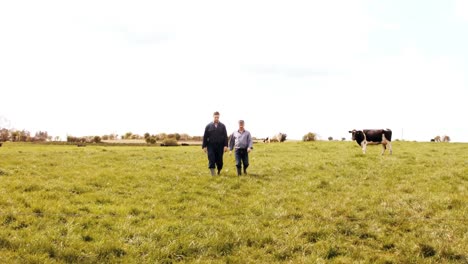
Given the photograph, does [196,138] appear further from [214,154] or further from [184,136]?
[214,154]

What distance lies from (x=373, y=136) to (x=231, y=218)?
2302cm

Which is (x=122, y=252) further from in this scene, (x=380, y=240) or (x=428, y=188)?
(x=428, y=188)

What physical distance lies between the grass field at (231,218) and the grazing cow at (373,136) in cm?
1228

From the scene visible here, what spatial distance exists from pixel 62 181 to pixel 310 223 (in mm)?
10639

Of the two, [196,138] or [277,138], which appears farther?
[196,138]

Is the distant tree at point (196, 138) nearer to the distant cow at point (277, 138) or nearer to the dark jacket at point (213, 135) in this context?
the distant cow at point (277, 138)

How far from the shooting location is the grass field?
31.9 feet

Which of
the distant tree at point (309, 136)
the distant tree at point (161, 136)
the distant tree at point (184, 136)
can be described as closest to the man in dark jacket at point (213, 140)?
the distant tree at point (309, 136)

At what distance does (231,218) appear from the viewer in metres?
12.3

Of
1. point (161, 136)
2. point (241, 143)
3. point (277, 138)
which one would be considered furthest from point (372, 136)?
point (161, 136)

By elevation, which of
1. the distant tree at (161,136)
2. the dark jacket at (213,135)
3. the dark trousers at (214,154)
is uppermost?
the distant tree at (161,136)

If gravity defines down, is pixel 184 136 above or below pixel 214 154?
above

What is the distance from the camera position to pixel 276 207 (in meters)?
13.8

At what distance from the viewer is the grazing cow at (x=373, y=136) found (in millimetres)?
31844
